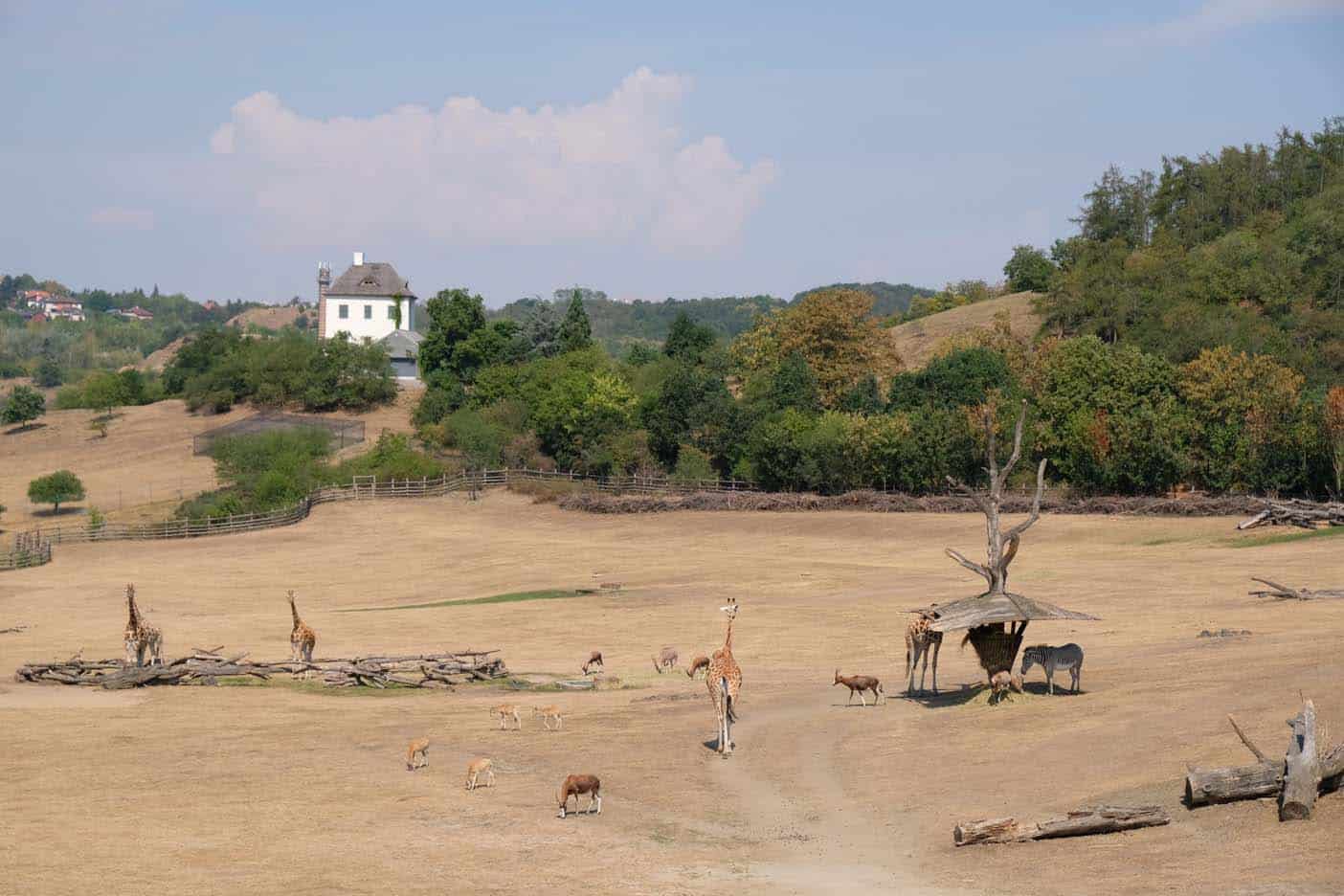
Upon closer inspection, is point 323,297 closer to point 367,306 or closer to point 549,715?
point 367,306

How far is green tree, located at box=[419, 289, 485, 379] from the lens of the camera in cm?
13538

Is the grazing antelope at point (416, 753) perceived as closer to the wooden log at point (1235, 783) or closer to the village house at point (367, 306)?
the wooden log at point (1235, 783)

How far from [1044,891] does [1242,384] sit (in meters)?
64.4

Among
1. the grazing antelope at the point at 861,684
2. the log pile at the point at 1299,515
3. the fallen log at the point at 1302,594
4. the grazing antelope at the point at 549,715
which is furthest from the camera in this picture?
the log pile at the point at 1299,515

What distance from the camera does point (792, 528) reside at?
78188 millimetres

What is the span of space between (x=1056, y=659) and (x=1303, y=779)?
1004cm

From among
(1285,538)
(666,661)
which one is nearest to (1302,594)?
(1285,538)

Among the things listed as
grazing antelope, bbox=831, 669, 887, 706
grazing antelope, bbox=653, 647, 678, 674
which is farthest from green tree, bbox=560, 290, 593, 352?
grazing antelope, bbox=831, 669, 887, 706

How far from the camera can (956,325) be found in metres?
144

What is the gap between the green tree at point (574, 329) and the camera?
134m

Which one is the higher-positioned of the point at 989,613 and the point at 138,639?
the point at 989,613

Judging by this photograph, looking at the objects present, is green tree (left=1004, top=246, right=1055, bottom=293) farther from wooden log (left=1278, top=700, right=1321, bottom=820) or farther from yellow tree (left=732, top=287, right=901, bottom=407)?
wooden log (left=1278, top=700, right=1321, bottom=820)

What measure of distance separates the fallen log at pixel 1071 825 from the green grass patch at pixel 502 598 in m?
35.8

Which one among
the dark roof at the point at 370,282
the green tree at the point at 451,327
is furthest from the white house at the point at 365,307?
the green tree at the point at 451,327
